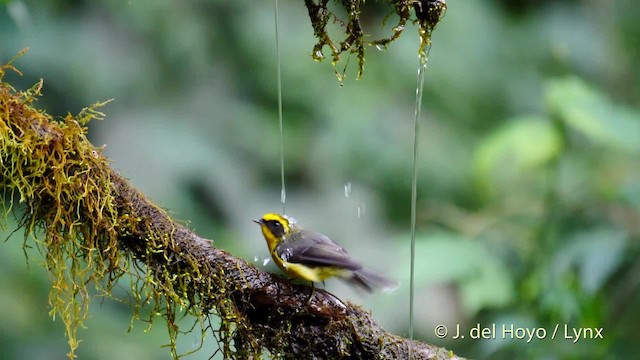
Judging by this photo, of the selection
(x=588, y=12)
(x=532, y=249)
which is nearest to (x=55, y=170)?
(x=532, y=249)

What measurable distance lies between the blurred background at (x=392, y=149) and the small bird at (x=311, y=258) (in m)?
1.44

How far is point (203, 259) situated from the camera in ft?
6.48

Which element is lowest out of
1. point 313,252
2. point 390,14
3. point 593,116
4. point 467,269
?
point 313,252

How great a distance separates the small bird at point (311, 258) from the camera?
6.39ft

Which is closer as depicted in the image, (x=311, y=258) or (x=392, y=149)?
(x=311, y=258)

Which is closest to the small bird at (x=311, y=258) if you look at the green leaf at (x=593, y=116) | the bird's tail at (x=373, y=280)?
the bird's tail at (x=373, y=280)

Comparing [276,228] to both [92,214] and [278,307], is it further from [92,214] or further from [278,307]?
[92,214]

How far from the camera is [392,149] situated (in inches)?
195

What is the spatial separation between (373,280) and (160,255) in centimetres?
50

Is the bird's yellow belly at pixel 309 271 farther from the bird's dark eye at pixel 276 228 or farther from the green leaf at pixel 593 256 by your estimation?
the green leaf at pixel 593 256

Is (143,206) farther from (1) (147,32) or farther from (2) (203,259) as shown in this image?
(1) (147,32)

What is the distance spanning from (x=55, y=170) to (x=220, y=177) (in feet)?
8.15

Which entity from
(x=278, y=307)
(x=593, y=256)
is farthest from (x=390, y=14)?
(x=593, y=256)

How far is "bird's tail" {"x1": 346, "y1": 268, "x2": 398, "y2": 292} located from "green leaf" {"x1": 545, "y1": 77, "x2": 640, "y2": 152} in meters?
1.83
